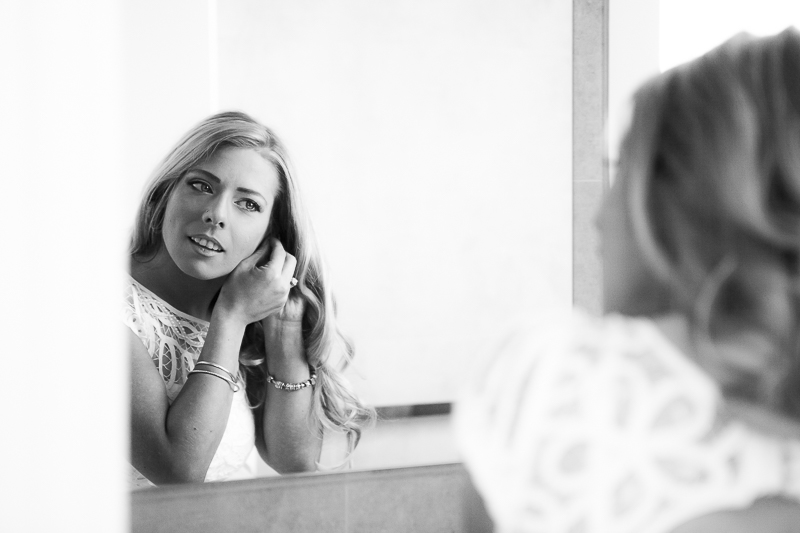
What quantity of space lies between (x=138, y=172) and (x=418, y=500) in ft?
2.44

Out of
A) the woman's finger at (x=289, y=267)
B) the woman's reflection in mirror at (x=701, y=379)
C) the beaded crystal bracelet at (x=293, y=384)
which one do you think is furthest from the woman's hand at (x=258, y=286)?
the woman's reflection in mirror at (x=701, y=379)

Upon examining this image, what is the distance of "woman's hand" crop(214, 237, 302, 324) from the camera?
100cm

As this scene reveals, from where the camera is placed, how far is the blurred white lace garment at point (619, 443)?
41 cm

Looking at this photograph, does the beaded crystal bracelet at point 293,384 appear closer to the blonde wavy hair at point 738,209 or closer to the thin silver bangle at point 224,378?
the thin silver bangle at point 224,378

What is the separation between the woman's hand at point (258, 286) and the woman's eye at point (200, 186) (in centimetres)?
12

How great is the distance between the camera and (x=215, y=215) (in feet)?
3.23

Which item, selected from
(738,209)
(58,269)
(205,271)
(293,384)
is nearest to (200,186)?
(205,271)

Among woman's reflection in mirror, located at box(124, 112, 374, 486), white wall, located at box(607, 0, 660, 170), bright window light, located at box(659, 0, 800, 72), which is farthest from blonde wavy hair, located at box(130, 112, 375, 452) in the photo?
bright window light, located at box(659, 0, 800, 72)

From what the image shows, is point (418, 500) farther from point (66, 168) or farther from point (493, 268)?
point (66, 168)

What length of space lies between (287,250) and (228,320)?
14 centimetres

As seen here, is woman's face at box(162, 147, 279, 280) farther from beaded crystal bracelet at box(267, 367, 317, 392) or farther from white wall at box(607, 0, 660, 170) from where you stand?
white wall at box(607, 0, 660, 170)

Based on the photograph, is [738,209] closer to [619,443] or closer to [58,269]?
[619,443]

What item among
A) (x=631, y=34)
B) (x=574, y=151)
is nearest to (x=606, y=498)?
(x=574, y=151)

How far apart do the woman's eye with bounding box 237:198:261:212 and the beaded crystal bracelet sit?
26cm
